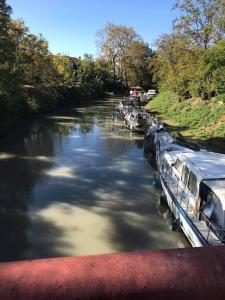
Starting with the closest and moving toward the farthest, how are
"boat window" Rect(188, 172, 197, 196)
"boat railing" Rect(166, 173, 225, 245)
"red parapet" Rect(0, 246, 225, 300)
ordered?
"red parapet" Rect(0, 246, 225, 300), "boat railing" Rect(166, 173, 225, 245), "boat window" Rect(188, 172, 197, 196)

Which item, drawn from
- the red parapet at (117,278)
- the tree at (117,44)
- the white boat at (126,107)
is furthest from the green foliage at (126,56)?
the red parapet at (117,278)

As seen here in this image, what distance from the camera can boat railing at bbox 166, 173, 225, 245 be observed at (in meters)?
9.63

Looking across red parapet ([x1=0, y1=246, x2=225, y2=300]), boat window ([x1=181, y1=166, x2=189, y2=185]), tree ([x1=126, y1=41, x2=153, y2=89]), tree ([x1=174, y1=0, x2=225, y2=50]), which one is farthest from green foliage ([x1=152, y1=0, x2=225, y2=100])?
tree ([x1=126, y1=41, x2=153, y2=89])

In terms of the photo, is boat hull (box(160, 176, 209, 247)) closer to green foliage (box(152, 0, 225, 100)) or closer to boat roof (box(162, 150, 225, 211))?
boat roof (box(162, 150, 225, 211))

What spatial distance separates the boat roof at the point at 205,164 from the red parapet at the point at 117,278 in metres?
10.7

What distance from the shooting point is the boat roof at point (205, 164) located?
39.0 ft

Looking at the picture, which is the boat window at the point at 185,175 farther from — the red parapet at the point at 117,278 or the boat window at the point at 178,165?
the red parapet at the point at 117,278

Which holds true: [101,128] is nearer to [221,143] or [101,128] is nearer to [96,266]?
[221,143]

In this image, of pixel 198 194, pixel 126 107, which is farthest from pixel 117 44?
pixel 198 194

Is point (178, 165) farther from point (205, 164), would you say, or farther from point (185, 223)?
point (185, 223)

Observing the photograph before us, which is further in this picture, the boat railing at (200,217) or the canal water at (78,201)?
the canal water at (78,201)

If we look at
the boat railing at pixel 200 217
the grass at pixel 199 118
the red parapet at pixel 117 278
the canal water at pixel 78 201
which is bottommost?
the canal water at pixel 78 201

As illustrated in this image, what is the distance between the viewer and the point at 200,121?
28.8 m

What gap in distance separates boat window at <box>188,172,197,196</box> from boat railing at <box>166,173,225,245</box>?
13.9 inches
